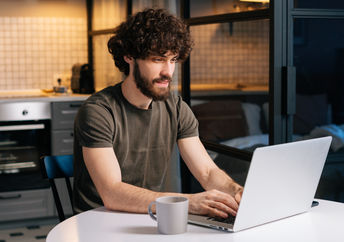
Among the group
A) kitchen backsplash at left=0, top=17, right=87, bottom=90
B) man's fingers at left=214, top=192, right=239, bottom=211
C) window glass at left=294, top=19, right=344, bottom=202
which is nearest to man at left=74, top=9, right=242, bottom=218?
man's fingers at left=214, top=192, right=239, bottom=211

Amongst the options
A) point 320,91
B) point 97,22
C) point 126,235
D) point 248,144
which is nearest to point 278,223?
point 126,235

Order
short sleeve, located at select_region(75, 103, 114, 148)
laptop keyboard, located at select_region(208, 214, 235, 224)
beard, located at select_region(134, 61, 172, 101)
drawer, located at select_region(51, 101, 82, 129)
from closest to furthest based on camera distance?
laptop keyboard, located at select_region(208, 214, 235, 224), short sleeve, located at select_region(75, 103, 114, 148), beard, located at select_region(134, 61, 172, 101), drawer, located at select_region(51, 101, 82, 129)

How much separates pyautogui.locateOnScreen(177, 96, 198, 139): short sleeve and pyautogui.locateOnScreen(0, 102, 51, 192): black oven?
206 cm

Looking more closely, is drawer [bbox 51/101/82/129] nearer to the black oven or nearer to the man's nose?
the black oven

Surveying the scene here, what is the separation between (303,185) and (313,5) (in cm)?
131

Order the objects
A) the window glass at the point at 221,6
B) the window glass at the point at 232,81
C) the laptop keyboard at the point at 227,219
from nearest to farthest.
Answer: the laptop keyboard at the point at 227,219
the window glass at the point at 221,6
the window glass at the point at 232,81

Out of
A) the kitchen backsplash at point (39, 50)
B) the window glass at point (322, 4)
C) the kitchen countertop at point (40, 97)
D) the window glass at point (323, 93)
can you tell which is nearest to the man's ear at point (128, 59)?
the window glass at point (322, 4)

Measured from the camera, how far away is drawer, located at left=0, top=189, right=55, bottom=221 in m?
3.98

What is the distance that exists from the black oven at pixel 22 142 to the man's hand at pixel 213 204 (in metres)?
2.61

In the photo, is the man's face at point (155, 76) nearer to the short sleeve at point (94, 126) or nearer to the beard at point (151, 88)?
the beard at point (151, 88)

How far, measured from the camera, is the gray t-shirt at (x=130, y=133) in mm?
1930

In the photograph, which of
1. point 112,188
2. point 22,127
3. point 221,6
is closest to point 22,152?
point 22,127

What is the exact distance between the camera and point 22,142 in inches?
159

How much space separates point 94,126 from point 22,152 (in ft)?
7.61
